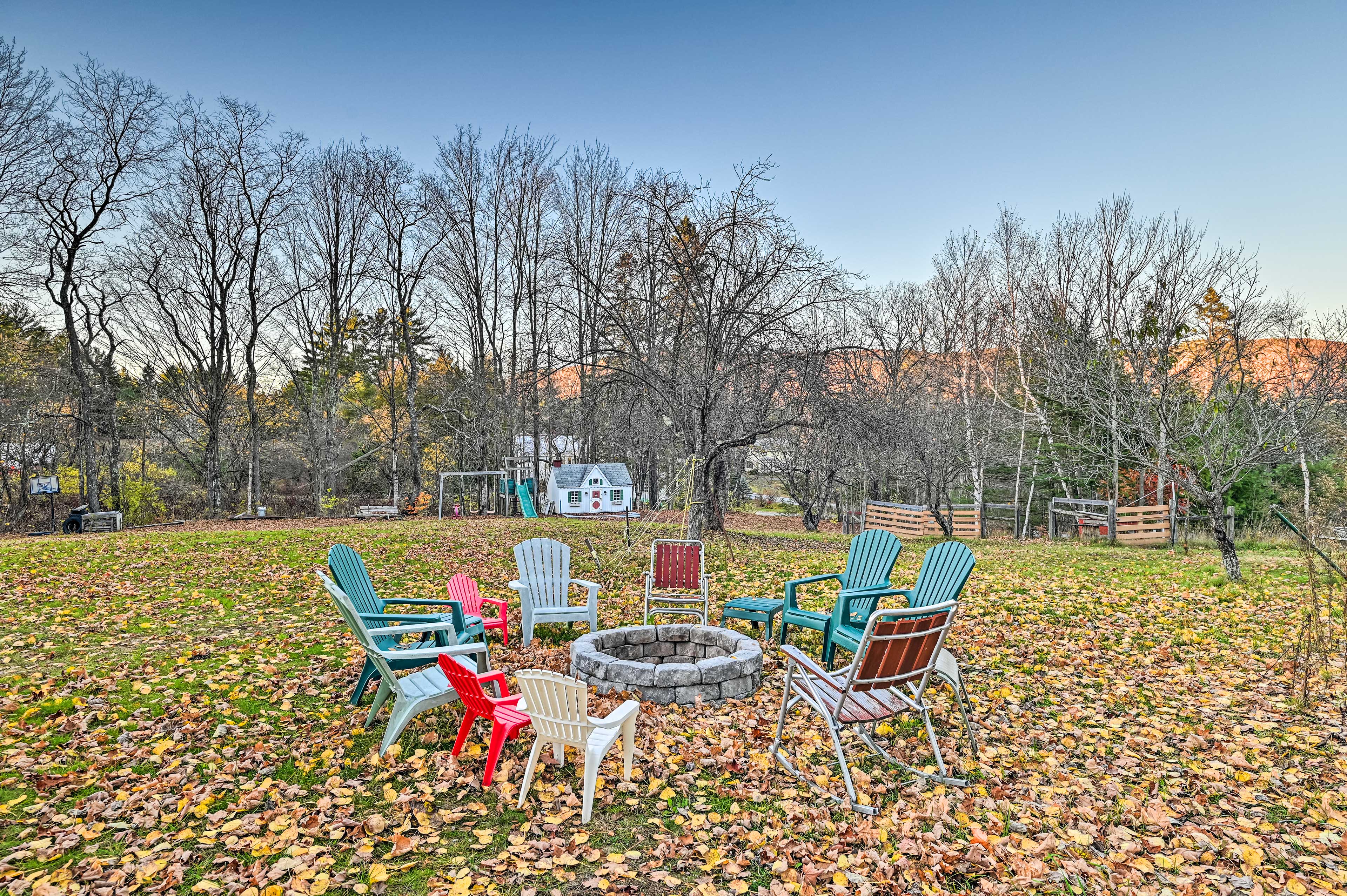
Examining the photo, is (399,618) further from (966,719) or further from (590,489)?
(590,489)

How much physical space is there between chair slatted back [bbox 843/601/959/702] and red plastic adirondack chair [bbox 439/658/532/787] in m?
1.79

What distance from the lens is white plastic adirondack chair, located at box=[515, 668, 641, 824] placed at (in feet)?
10.0

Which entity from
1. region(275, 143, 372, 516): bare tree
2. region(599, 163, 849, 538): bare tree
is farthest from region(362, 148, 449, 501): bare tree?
region(599, 163, 849, 538): bare tree

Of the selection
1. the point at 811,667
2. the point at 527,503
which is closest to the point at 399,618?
the point at 811,667

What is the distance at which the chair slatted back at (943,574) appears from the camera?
15.0 ft

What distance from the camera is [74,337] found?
1645 centimetres

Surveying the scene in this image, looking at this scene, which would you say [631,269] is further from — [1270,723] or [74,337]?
[74,337]

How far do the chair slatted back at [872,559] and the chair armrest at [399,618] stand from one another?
138 inches

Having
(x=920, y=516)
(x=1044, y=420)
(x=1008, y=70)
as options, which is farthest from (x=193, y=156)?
(x=1044, y=420)

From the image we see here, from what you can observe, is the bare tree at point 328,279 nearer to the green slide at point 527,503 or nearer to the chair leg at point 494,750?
the green slide at point 527,503

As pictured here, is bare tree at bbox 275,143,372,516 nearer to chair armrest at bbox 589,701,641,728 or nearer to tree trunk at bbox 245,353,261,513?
tree trunk at bbox 245,353,261,513

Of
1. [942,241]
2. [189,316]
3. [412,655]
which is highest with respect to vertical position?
[942,241]

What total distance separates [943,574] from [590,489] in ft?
64.1

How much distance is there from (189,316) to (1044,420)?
25.9 metres
